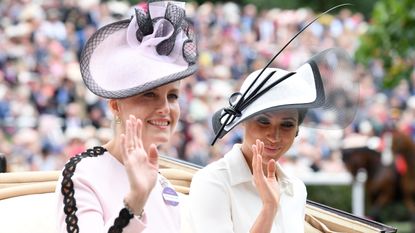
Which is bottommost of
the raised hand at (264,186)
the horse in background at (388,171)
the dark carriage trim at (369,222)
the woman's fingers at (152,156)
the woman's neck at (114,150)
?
the horse in background at (388,171)

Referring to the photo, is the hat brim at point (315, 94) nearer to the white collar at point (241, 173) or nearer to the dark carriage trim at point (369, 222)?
the white collar at point (241, 173)

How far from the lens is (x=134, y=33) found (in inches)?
97.4

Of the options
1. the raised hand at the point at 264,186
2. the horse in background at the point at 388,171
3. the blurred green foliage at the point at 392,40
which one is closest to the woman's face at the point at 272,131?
the raised hand at the point at 264,186

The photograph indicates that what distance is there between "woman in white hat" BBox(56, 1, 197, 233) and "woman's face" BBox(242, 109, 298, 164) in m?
0.54

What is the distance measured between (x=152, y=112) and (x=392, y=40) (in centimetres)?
790

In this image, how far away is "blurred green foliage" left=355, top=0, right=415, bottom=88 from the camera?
987 cm

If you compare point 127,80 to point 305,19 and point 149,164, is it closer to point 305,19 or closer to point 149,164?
point 149,164

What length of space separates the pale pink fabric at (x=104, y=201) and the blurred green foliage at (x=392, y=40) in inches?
299

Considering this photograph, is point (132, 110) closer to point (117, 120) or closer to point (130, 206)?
point (117, 120)

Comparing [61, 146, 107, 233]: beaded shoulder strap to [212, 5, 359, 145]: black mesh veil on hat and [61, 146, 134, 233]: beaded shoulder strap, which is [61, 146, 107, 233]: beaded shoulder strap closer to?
[61, 146, 134, 233]: beaded shoulder strap

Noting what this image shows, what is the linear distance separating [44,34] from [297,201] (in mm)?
11079

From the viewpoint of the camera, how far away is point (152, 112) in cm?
240

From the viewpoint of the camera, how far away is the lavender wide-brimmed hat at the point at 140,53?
2.38 meters

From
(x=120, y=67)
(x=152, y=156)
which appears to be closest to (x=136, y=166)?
(x=152, y=156)
